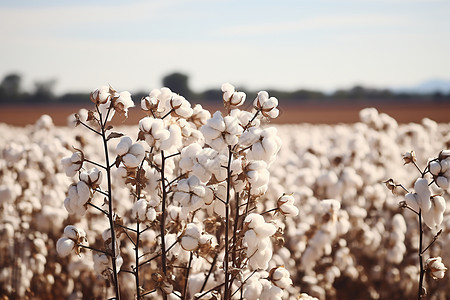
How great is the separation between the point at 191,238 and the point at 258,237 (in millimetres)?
322

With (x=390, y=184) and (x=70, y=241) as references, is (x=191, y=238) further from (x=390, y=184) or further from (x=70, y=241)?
(x=390, y=184)

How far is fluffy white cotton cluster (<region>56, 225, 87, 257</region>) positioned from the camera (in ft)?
8.91

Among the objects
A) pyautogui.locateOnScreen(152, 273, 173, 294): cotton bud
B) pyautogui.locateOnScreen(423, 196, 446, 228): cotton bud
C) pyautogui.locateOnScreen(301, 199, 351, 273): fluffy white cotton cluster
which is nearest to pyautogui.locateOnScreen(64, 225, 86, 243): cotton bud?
pyautogui.locateOnScreen(152, 273, 173, 294): cotton bud

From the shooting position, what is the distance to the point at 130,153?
2568 mm

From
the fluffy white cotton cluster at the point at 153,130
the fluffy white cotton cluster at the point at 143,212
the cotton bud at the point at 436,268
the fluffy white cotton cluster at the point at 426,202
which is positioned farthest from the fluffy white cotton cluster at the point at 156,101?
the cotton bud at the point at 436,268

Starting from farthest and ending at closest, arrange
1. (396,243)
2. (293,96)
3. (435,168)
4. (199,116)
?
(293,96) → (396,243) → (199,116) → (435,168)

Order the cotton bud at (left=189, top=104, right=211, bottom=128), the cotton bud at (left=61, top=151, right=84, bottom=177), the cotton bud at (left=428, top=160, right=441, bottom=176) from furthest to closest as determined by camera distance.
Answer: the cotton bud at (left=189, top=104, right=211, bottom=128) → the cotton bud at (left=428, top=160, right=441, bottom=176) → the cotton bud at (left=61, top=151, right=84, bottom=177)

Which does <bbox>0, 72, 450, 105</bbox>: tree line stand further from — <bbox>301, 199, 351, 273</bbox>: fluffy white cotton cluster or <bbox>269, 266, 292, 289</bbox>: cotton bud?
<bbox>269, 266, 292, 289</bbox>: cotton bud

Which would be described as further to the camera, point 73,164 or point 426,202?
point 426,202

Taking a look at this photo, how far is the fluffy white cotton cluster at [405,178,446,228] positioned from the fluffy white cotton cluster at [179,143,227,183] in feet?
3.45

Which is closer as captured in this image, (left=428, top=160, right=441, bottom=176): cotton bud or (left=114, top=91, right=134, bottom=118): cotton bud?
(left=114, top=91, right=134, bottom=118): cotton bud

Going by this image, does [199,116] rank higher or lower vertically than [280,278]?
higher

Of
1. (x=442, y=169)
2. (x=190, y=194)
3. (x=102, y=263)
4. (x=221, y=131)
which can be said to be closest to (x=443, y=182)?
(x=442, y=169)

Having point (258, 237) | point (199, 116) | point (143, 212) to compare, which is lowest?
point (258, 237)
